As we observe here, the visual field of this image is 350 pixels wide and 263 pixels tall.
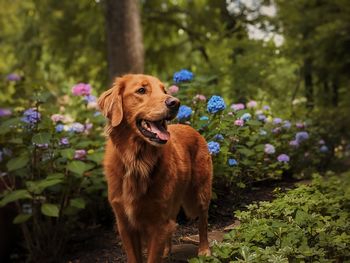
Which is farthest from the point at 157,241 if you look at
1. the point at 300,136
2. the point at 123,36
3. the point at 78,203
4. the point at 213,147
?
the point at 123,36

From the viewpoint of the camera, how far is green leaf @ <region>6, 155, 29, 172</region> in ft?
A: 15.8

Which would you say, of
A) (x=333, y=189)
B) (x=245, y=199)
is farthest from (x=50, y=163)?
(x=333, y=189)

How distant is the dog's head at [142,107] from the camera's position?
3.09 meters

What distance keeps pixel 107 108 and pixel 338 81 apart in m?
7.71

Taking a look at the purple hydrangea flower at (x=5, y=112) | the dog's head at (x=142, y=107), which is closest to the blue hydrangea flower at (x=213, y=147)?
the dog's head at (x=142, y=107)

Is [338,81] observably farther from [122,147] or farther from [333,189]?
[122,147]

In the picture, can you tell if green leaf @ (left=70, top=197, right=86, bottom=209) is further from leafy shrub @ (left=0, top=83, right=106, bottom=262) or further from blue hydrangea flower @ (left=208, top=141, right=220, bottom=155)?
blue hydrangea flower @ (left=208, top=141, right=220, bottom=155)

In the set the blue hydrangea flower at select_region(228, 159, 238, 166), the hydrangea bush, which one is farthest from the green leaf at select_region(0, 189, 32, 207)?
the blue hydrangea flower at select_region(228, 159, 238, 166)

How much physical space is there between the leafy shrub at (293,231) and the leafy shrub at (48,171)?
6.20 ft

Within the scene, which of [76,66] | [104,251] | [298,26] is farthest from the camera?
[76,66]

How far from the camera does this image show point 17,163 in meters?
4.89

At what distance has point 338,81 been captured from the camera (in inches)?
398

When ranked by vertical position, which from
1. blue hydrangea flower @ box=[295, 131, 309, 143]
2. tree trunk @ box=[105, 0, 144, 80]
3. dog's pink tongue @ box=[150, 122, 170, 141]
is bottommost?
blue hydrangea flower @ box=[295, 131, 309, 143]

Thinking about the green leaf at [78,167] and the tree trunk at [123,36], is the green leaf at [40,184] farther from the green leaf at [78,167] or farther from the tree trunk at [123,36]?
the tree trunk at [123,36]
